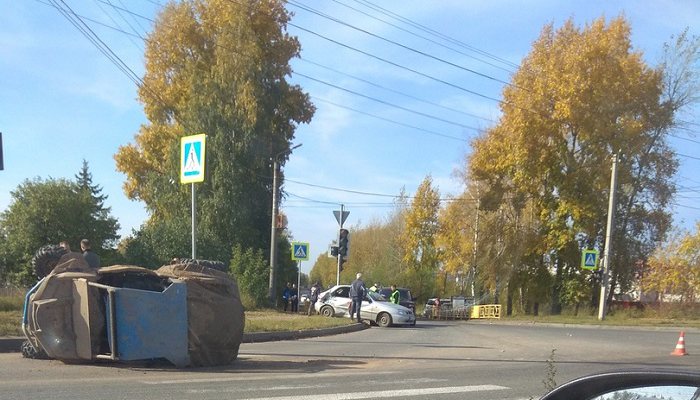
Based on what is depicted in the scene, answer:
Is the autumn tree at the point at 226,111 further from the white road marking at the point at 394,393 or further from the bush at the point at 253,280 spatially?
the white road marking at the point at 394,393

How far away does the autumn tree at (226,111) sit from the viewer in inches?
1348

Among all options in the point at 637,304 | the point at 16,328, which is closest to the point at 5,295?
the point at 16,328

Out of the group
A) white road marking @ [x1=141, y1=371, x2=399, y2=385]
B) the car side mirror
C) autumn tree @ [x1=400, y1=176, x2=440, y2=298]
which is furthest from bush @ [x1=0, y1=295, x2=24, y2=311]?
autumn tree @ [x1=400, y1=176, x2=440, y2=298]

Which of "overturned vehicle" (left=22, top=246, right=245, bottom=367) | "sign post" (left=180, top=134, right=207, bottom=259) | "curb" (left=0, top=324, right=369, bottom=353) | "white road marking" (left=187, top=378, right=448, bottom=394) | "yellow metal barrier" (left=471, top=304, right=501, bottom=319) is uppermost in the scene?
"sign post" (left=180, top=134, right=207, bottom=259)

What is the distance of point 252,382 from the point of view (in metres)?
9.23

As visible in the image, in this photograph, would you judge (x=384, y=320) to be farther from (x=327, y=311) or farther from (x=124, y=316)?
(x=124, y=316)

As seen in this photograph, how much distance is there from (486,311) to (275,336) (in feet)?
87.4

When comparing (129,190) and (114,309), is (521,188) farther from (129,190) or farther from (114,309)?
(114,309)

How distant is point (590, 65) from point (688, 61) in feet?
21.1

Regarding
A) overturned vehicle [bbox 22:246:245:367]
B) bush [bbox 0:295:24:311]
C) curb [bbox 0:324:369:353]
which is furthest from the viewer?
bush [bbox 0:295:24:311]

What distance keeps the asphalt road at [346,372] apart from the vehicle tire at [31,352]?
23 cm

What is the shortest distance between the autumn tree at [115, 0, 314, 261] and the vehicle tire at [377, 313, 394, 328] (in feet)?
41.0

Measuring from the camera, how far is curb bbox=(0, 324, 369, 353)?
11.7 metres

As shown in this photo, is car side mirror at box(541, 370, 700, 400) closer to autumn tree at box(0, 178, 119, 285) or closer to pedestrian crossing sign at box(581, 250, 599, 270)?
pedestrian crossing sign at box(581, 250, 599, 270)
